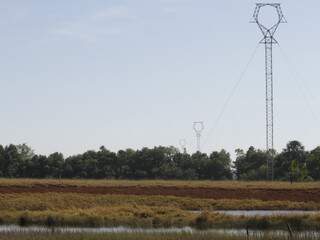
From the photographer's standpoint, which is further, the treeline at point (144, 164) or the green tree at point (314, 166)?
the treeline at point (144, 164)

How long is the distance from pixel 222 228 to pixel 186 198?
59.0ft

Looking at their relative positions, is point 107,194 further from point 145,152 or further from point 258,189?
point 145,152

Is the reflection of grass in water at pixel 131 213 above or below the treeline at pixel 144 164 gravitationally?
below

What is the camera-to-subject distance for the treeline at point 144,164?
144 m

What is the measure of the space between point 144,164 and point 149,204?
9581 centimetres

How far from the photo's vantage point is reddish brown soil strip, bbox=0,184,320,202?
6297cm

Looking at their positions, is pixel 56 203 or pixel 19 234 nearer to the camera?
pixel 19 234

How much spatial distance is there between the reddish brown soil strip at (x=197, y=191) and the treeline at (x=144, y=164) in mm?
68920

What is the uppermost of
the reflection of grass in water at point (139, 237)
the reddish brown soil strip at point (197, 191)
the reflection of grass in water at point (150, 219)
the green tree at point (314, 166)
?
the green tree at point (314, 166)

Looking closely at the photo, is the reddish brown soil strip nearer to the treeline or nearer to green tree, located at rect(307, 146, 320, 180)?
green tree, located at rect(307, 146, 320, 180)

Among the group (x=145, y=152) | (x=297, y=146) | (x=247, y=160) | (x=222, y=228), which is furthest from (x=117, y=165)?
(x=222, y=228)

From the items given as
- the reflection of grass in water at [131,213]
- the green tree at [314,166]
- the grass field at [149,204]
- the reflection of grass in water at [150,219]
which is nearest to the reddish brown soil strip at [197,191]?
the grass field at [149,204]

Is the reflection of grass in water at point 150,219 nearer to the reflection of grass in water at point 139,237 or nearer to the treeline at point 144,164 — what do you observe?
the reflection of grass in water at point 139,237

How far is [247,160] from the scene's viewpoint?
156 meters
